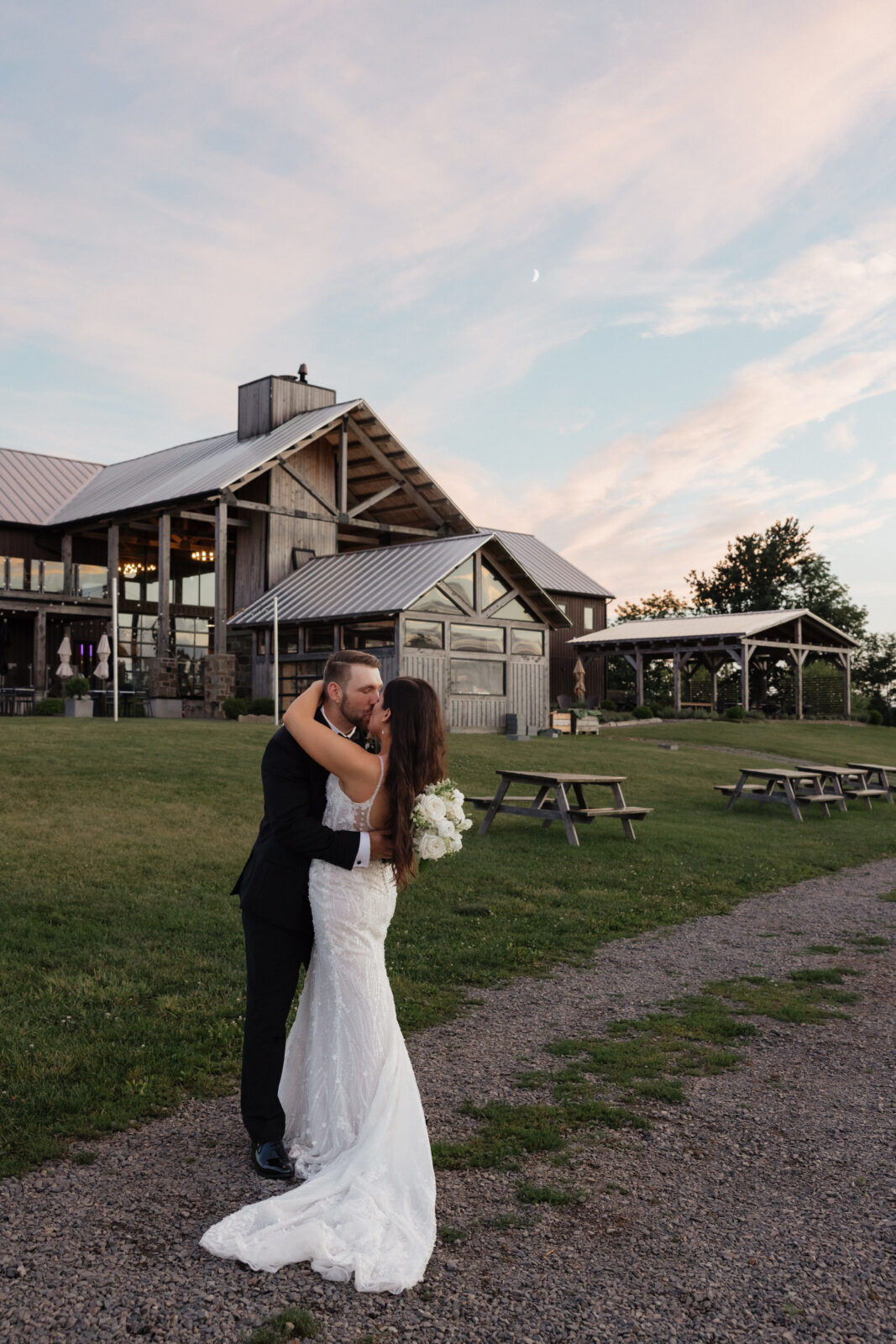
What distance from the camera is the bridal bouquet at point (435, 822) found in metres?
3.87

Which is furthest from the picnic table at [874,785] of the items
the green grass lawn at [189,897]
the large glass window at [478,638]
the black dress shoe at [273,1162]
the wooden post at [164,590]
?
the wooden post at [164,590]

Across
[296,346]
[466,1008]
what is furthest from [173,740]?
[296,346]

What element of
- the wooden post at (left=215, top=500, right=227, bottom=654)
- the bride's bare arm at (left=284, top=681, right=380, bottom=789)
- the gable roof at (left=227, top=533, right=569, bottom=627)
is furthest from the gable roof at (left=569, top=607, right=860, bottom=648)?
the bride's bare arm at (left=284, top=681, right=380, bottom=789)

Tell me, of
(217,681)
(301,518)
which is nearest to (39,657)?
(217,681)

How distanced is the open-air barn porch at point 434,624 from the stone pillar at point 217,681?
1.46m

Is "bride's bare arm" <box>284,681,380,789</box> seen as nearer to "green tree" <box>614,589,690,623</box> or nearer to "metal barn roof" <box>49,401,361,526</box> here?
"metal barn roof" <box>49,401,361,526</box>

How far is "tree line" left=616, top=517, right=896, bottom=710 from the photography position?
64.4m

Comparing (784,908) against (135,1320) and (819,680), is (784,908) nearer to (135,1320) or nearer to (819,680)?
(135,1320)

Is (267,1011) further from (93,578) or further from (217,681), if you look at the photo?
(93,578)

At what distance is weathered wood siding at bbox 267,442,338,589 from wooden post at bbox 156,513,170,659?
9.68 ft

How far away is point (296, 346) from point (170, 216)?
41.2 feet

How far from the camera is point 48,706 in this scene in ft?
79.3

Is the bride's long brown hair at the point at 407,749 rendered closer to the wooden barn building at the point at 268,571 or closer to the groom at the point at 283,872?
the groom at the point at 283,872

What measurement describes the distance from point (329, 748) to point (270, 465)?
2497 cm
